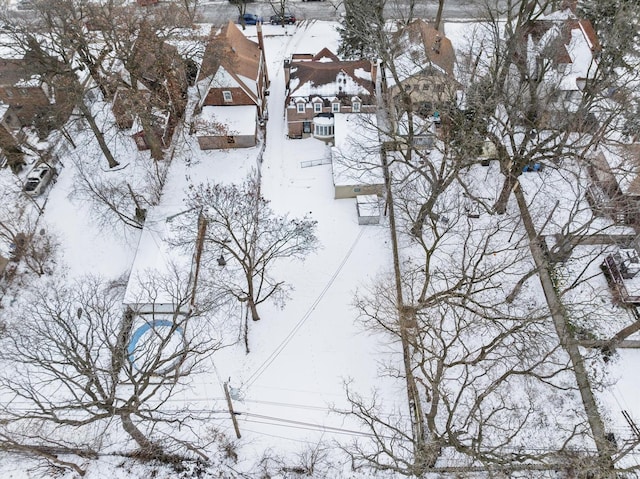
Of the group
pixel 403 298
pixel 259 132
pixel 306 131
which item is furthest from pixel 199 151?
pixel 403 298

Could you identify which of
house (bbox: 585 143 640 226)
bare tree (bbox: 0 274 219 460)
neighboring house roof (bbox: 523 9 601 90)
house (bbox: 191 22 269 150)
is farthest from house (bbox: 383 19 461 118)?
bare tree (bbox: 0 274 219 460)

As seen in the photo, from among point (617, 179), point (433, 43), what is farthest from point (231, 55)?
point (617, 179)

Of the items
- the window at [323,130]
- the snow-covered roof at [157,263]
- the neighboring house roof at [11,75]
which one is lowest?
the snow-covered roof at [157,263]

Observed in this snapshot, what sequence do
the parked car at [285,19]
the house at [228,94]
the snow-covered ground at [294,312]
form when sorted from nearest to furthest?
the snow-covered ground at [294,312], the house at [228,94], the parked car at [285,19]

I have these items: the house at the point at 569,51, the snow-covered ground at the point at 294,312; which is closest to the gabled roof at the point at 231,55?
the snow-covered ground at the point at 294,312

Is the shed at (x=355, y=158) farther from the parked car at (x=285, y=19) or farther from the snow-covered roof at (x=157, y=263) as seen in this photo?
the parked car at (x=285, y=19)

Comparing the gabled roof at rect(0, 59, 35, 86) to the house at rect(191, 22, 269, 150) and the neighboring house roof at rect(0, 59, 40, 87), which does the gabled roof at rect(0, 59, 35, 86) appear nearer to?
the neighboring house roof at rect(0, 59, 40, 87)

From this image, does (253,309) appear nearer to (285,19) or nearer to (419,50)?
(419,50)
